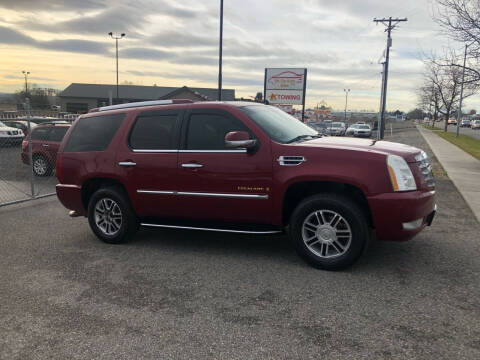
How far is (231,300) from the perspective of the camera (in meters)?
3.96

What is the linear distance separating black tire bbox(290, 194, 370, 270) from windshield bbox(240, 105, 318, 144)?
85cm

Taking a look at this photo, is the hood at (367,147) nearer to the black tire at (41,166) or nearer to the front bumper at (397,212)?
the front bumper at (397,212)

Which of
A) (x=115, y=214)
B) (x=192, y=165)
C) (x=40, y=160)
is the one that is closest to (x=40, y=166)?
(x=40, y=160)

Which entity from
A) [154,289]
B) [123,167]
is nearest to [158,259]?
[154,289]

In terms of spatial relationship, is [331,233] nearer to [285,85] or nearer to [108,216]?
[108,216]

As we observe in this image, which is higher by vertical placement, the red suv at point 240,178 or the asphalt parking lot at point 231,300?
the red suv at point 240,178

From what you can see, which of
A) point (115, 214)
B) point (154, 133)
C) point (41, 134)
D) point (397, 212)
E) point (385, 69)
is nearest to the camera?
point (397, 212)

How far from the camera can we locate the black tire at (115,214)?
5.57m

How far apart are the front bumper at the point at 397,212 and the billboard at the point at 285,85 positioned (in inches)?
572

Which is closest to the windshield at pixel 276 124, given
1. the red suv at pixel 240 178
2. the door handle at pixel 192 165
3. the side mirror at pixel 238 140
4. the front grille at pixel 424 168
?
the red suv at pixel 240 178

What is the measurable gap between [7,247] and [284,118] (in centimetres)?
415

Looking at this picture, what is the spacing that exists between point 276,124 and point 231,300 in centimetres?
230

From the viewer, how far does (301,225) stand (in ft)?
15.3

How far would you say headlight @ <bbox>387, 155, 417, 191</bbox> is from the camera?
4285 mm
